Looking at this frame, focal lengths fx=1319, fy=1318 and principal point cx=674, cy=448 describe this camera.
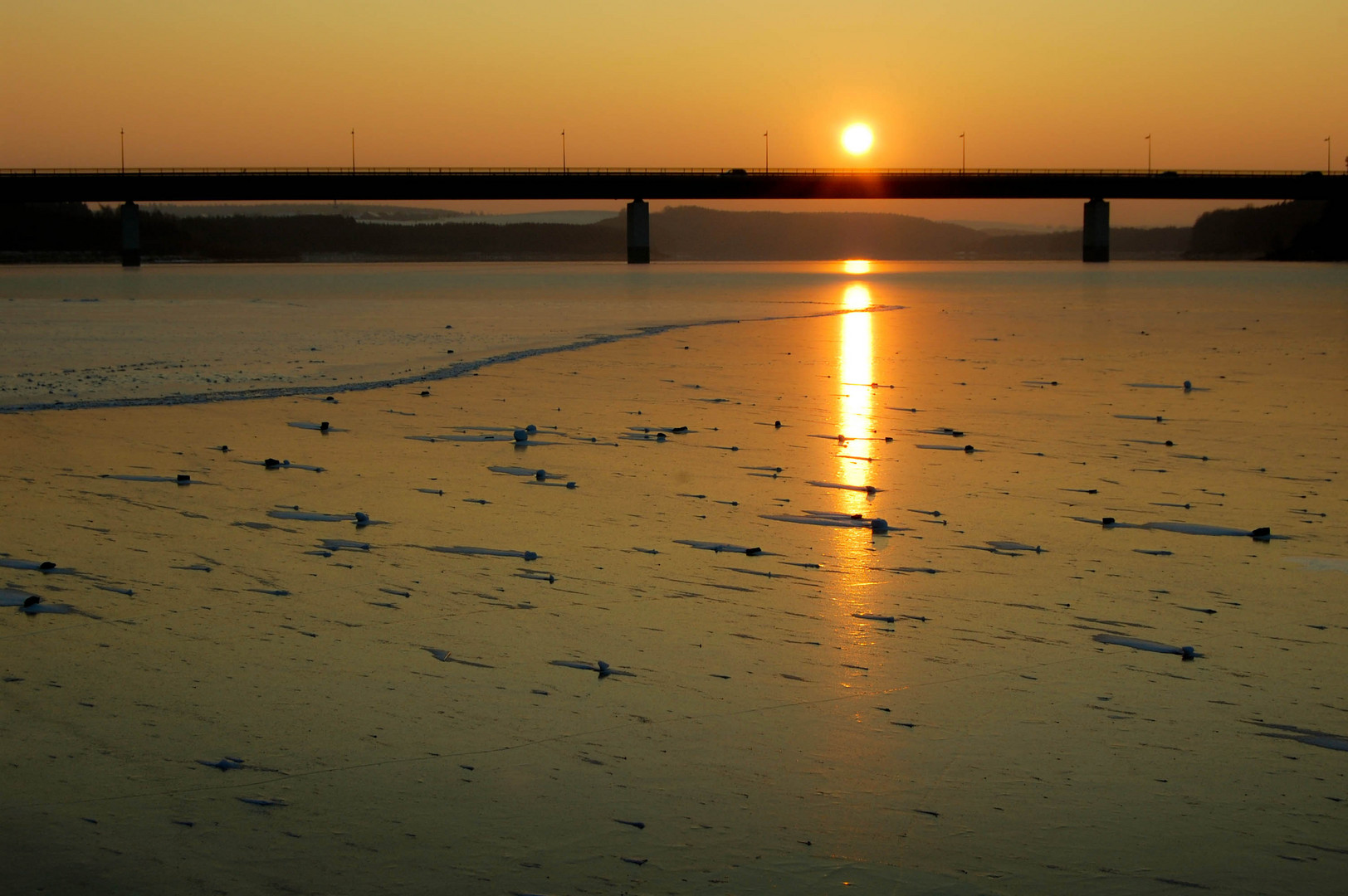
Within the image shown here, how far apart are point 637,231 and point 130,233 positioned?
5998 cm

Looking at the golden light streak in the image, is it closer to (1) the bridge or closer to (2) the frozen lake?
(2) the frozen lake

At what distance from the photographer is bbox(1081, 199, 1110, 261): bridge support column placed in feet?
549

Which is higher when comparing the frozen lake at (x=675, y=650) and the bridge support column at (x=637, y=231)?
the bridge support column at (x=637, y=231)

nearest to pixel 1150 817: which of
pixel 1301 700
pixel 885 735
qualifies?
pixel 885 735

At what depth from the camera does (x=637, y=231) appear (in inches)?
6614

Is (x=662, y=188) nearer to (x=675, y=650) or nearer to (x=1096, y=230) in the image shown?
(x=1096, y=230)

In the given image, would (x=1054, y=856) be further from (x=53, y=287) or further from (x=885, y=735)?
(x=53, y=287)

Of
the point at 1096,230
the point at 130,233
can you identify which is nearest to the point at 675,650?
the point at 130,233

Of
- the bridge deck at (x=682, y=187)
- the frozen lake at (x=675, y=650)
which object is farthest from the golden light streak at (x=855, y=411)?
the bridge deck at (x=682, y=187)

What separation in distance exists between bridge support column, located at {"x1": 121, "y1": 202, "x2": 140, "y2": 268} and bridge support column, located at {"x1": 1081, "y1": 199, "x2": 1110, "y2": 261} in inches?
4519

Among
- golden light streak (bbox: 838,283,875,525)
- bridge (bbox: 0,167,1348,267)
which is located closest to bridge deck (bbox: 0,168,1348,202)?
bridge (bbox: 0,167,1348,267)

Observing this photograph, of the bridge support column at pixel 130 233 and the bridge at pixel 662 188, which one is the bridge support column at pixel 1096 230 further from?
the bridge support column at pixel 130 233

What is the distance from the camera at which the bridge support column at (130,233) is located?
147750 mm

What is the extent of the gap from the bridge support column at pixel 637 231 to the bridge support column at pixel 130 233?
190 ft
